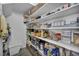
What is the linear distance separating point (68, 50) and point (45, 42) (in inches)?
11.5

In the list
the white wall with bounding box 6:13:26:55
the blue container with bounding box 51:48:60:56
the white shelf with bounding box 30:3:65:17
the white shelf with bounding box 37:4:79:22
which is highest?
the white shelf with bounding box 30:3:65:17

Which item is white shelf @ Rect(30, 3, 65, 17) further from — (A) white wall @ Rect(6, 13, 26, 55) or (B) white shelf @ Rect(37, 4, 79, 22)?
(A) white wall @ Rect(6, 13, 26, 55)

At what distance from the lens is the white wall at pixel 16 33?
160 cm

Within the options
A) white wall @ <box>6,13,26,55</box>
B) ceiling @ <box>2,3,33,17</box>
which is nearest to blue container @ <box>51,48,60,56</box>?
white wall @ <box>6,13,26,55</box>

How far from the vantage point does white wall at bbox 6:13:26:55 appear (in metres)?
1.60

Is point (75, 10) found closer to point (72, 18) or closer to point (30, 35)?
point (72, 18)

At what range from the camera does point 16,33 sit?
162cm

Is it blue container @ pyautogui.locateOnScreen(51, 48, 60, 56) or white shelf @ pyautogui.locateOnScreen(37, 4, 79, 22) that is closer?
white shelf @ pyautogui.locateOnScreen(37, 4, 79, 22)

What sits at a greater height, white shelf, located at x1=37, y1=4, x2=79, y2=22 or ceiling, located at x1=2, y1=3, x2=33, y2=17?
ceiling, located at x1=2, y1=3, x2=33, y2=17

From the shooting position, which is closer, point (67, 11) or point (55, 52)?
point (67, 11)

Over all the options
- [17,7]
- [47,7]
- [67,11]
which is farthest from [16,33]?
[67,11]

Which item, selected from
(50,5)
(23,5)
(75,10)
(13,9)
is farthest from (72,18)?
(13,9)

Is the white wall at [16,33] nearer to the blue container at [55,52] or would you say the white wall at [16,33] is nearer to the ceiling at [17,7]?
the ceiling at [17,7]

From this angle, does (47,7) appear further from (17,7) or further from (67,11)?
(17,7)
